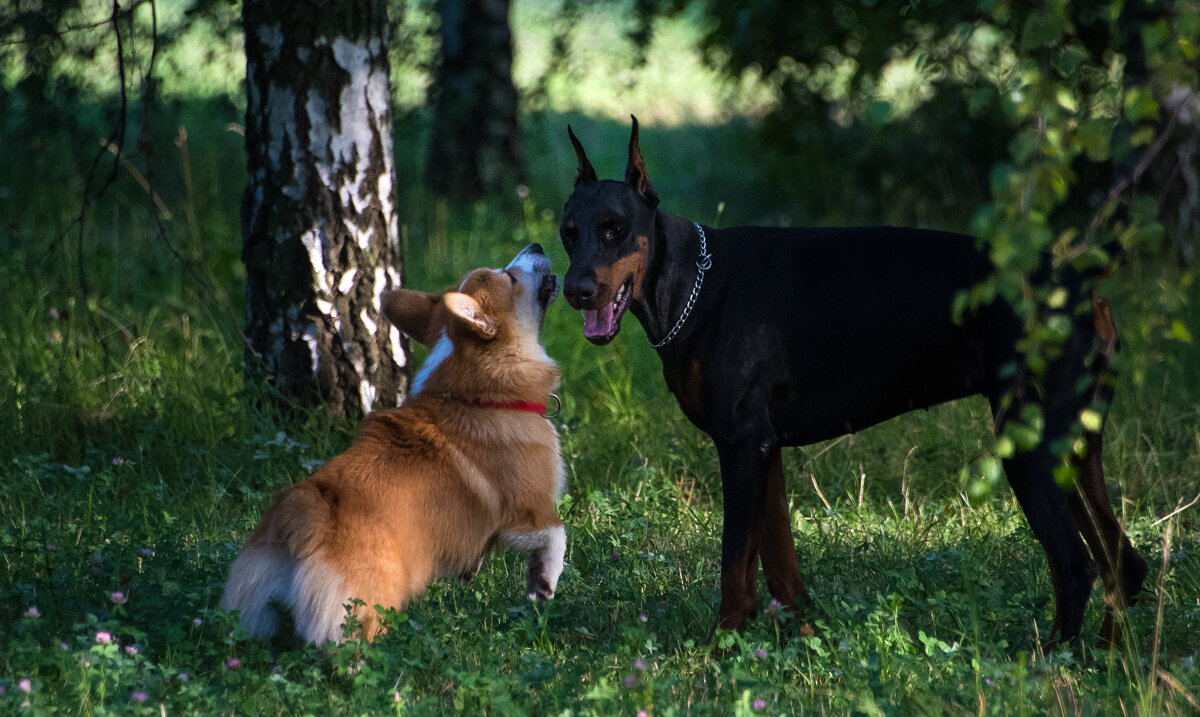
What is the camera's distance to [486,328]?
14.7 feet

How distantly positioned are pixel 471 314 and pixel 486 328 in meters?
0.10

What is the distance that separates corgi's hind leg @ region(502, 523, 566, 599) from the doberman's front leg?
0.69 m

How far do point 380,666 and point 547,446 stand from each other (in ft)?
3.82

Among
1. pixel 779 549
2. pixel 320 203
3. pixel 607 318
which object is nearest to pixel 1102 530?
pixel 779 549

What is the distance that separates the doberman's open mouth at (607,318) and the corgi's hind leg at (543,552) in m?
0.83

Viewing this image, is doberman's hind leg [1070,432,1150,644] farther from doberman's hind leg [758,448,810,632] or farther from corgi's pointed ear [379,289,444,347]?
corgi's pointed ear [379,289,444,347]

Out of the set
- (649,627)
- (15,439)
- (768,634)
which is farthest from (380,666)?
(15,439)

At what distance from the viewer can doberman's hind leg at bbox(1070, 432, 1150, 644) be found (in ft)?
12.8

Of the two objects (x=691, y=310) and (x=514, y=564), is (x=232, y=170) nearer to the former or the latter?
(x=514, y=564)

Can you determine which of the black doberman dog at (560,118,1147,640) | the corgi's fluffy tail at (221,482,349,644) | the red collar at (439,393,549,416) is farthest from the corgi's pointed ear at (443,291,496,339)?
the corgi's fluffy tail at (221,482,349,644)

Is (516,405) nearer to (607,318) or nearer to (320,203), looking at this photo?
(607,318)

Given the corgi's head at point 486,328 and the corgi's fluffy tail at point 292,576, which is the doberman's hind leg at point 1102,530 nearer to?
the corgi's head at point 486,328

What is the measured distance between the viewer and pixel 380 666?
3.62 metres

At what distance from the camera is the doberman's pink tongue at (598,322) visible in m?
3.94
